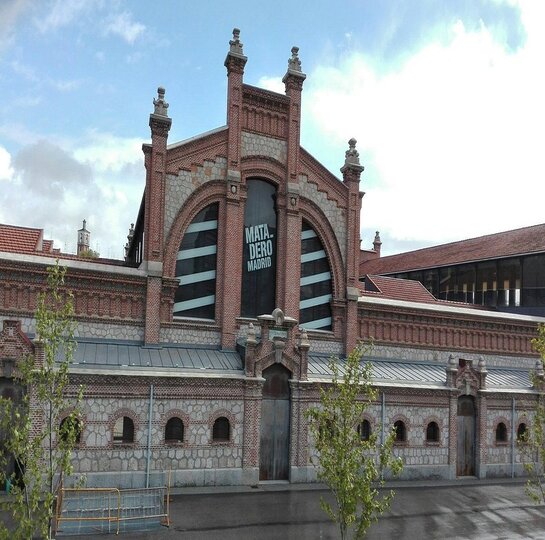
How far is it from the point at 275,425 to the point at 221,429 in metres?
2.31

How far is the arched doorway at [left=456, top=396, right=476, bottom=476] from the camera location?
86.7ft

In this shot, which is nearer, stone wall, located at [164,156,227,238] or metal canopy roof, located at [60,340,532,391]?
metal canopy roof, located at [60,340,532,391]

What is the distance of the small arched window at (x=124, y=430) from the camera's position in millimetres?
20469

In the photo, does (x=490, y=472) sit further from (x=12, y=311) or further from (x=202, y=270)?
(x=12, y=311)

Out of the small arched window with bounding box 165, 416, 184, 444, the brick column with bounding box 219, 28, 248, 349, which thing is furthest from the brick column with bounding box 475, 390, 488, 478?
the small arched window with bounding box 165, 416, 184, 444

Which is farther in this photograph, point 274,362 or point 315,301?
point 315,301

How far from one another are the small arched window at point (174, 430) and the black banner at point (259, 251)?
591 cm

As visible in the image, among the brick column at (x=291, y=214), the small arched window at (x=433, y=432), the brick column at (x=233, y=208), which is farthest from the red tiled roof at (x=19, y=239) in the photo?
the small arched window at (x=433, y=432)

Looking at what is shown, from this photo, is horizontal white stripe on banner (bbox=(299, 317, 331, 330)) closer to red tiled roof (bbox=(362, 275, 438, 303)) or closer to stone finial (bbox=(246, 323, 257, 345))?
stone finial (bbox=(246, 323, 257, 345))

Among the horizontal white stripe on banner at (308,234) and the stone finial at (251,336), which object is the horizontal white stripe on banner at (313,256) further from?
the stone finial at (251,336)

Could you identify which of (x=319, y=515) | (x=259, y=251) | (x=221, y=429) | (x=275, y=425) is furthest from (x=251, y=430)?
(x=259, y=251)

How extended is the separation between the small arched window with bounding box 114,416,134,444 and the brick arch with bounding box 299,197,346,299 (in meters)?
11.2

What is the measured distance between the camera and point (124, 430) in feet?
67.6

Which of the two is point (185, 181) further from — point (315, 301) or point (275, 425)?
point (275, 425)
